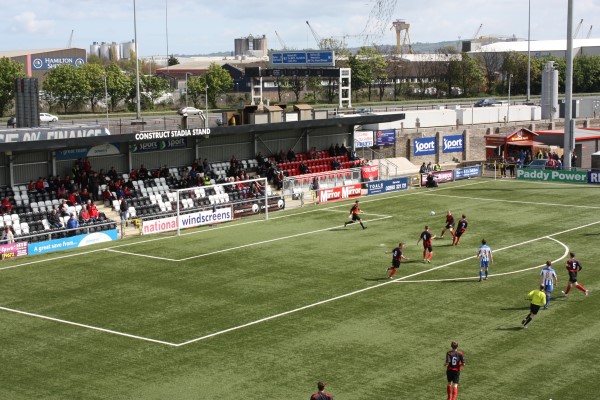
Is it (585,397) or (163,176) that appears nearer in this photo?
(585,397)

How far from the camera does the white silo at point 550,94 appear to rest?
324 ft

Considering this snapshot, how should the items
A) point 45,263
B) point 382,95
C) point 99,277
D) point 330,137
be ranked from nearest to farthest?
point 99,277 → point 45,263 → point 330,137 → point 382,95

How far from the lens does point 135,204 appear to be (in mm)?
53875

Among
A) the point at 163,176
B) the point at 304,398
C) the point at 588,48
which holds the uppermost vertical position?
the point at 588,48

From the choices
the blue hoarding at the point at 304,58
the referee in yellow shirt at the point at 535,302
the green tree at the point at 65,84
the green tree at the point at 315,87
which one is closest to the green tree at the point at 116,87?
the green tree at the point at 65,84

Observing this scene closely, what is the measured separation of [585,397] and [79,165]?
3801 centimetres

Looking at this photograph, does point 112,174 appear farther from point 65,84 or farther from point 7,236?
point 65,84

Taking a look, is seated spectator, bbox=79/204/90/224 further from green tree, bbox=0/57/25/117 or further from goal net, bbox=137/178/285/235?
green tree, bbox=0/57/25/117

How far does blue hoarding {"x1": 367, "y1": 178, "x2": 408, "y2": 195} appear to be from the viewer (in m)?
64.1

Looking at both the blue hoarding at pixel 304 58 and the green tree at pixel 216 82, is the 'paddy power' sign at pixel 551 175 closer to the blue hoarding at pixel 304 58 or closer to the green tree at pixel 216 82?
the blue hoarding at pixel 304 58

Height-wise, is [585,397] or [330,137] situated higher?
[330,137]

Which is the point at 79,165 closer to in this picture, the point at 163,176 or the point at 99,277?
the point at 163,176

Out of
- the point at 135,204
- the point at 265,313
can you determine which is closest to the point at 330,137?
the point at 135,204

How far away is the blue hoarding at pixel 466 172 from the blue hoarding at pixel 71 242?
3151 centimetres
